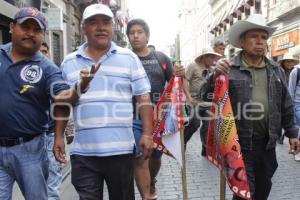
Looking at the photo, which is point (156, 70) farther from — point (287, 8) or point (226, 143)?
point (287, 8)

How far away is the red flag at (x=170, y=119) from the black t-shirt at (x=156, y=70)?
0.18 m

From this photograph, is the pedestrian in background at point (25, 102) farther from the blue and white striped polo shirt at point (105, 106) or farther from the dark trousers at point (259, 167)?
the dark trousers at point (259, 167)

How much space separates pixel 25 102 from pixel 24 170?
477mm

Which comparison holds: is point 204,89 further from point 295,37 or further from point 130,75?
point 295,37

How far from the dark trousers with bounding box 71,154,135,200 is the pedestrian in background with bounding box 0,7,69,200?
0.85ft

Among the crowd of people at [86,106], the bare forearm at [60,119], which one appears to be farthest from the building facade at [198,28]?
the bare forearm at [60,119]

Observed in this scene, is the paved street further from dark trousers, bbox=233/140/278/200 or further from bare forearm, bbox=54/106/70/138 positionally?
bare forearm, bbox=54/106/70/138

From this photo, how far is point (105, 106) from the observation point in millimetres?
3146

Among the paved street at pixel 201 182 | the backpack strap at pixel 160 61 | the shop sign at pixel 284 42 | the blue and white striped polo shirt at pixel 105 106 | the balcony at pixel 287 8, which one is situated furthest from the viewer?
the shop sign at pixel 284 42

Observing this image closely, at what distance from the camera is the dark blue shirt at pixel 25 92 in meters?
3.04

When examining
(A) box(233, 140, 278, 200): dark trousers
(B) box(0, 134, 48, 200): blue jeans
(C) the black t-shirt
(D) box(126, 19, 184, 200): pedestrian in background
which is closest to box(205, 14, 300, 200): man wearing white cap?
(A) box(233, 140, 278, 200): dark trousers

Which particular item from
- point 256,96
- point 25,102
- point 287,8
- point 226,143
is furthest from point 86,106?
point 287,8

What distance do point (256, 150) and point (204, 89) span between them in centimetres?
70

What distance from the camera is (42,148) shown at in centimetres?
323
